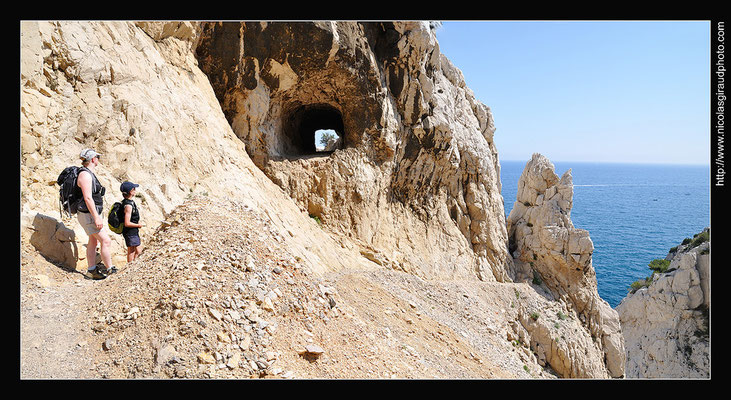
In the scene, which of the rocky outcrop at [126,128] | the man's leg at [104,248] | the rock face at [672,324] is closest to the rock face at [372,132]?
the rocky outcrop at [126,128]

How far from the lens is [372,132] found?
15148 millimetres

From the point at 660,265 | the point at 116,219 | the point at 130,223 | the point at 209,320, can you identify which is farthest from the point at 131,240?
the point at 660,265

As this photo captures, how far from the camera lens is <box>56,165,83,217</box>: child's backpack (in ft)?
20.1

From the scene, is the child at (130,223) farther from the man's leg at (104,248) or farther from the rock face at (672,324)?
the rock face at (672,324)

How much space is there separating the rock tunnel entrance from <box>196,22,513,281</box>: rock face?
2.7 inches

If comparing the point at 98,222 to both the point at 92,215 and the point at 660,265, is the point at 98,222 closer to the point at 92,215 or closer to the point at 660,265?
the point at 92,215

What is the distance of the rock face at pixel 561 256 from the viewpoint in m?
19.9

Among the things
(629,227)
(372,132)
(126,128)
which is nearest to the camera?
(126,128)

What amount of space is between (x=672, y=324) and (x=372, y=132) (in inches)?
1227

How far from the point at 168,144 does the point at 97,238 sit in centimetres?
342

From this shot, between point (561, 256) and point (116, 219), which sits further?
point (561, 256)

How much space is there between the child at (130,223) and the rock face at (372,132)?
6.78m

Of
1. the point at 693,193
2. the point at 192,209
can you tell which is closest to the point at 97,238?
the point at 192,209

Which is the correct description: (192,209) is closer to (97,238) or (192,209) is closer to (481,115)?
(97,238)
